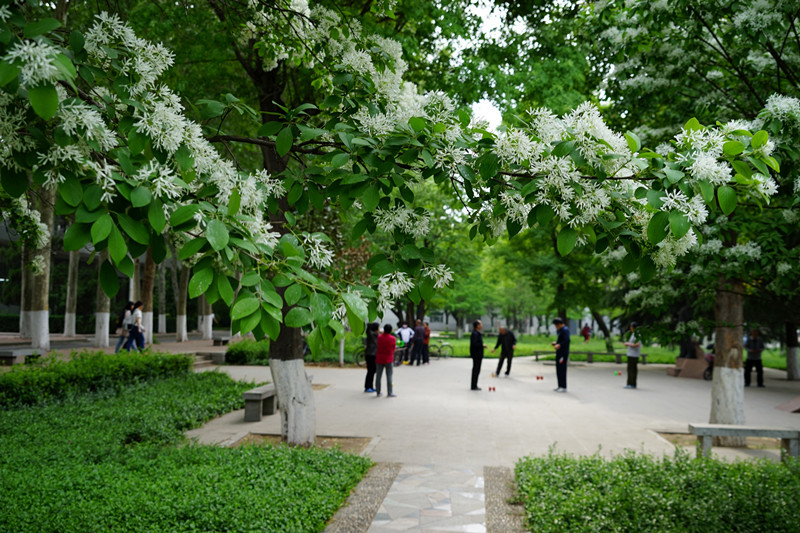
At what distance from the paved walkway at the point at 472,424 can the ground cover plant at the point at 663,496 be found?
0.58 metres

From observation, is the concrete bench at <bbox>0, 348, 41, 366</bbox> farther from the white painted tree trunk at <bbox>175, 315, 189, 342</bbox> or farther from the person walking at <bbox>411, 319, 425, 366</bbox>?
the person walking at <bbox>411, 319, 425, 366</bbox>

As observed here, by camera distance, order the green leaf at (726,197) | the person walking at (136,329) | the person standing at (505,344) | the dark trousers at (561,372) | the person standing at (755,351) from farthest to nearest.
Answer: the person standing at (505,344), the person walking at (136,329), the person standing at (755,351), the dark trousers at (561,372), the green leaf at (726,197)

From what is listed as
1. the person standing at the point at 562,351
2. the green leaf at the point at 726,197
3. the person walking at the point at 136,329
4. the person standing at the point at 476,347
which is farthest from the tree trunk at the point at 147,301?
the green leaf at the point at 726,197

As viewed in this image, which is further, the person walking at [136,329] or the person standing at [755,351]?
the person walking at [136,329]

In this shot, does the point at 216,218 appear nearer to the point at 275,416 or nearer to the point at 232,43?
the point at 232,43

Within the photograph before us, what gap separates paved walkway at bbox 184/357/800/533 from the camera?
6.40 meters

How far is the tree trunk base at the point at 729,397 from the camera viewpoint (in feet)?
30.0

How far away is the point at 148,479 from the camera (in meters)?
5.67

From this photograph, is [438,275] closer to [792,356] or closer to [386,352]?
[386,352]

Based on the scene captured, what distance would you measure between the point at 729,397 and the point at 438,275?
8.11 meters

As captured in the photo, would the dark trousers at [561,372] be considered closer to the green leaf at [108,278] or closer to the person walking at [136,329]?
the person walking at [136,329]

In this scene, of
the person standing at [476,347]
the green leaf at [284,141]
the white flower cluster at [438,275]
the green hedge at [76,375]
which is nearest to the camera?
the green leaf at [284,141]

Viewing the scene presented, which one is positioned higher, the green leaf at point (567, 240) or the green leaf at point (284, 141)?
the green leaf at point (284, 141)

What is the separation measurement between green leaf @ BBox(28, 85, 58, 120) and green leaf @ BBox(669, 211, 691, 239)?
2.25m
